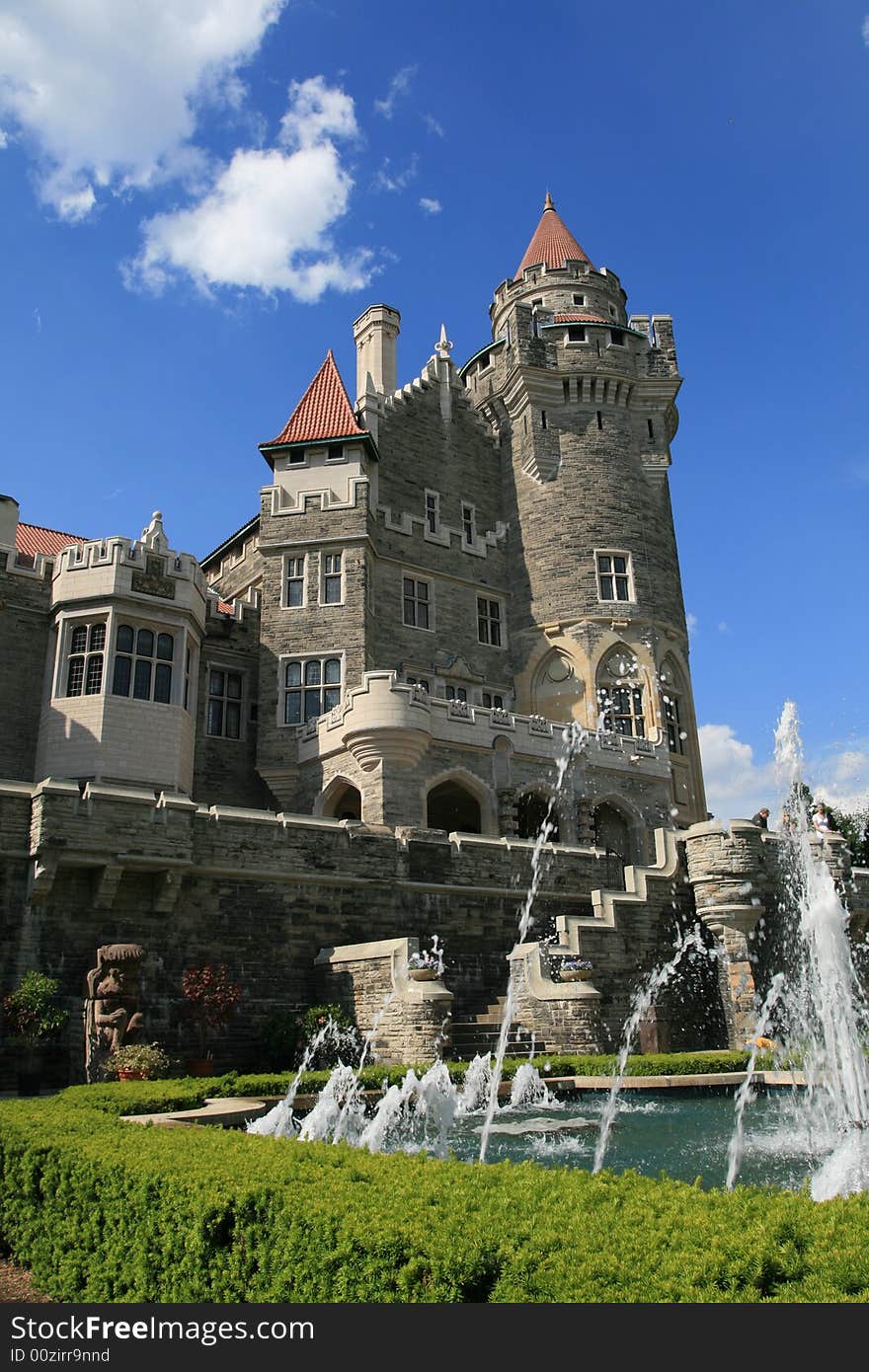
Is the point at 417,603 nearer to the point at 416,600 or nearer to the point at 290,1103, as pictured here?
the point at 416,600

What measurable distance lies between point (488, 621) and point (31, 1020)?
2268 centimetres

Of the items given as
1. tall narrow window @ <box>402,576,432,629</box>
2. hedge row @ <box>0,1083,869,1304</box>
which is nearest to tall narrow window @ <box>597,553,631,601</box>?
tall narrow window @ <box>402,576,432,629</box>

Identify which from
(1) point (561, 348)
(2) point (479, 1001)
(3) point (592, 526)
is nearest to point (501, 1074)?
(2) point (479, 1001)

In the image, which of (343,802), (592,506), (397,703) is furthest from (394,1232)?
(592,506)

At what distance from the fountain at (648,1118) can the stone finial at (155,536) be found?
45.0 feet

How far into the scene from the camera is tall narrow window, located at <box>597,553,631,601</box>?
34.7 meters

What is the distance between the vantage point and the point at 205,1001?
57.0 ft

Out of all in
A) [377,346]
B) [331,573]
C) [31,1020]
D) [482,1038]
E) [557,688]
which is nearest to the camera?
[31,1020]

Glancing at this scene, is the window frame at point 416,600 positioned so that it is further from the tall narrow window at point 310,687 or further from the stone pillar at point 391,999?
the stone pillar at point 391,999

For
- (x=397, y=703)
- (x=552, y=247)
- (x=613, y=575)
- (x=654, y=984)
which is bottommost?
(x=654, y=984)

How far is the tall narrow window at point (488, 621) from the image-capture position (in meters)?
35.1

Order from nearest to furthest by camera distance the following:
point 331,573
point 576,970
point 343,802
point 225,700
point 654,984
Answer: point 576,970 < point 654,984 < point 343,802 < point 225,700 < point 331,573

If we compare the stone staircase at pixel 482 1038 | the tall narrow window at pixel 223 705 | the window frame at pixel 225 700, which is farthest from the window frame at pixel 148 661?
the stone staircase at pixel 482 1038

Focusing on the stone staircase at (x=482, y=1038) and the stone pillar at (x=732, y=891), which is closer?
the stone staircase at (x=482, y=1038)
